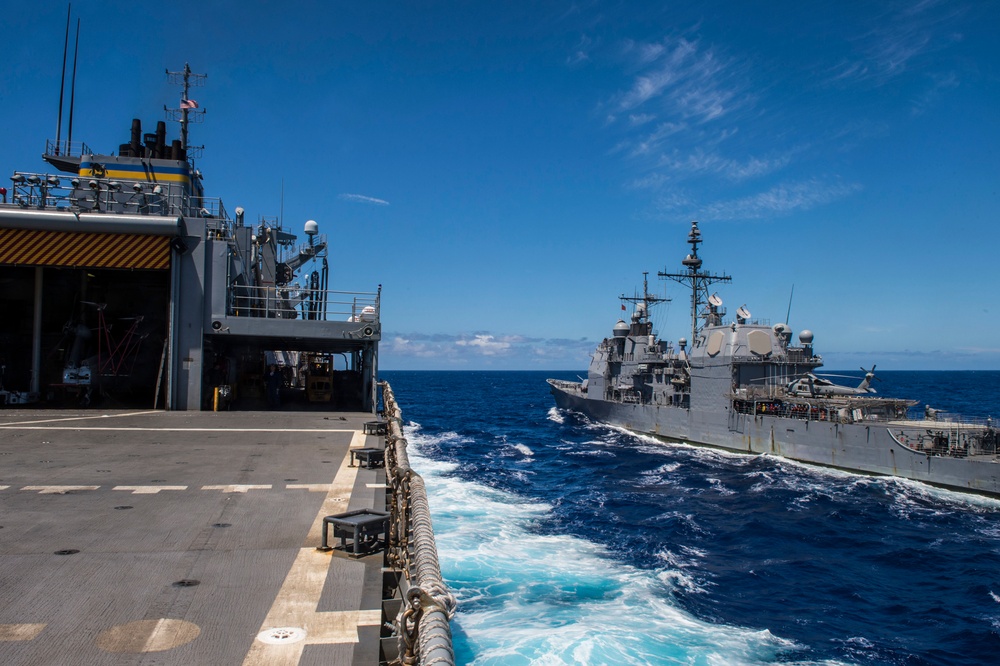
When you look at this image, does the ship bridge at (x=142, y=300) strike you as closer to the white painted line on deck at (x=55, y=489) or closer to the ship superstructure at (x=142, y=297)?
the ship superstructure at (x=142, y=297)

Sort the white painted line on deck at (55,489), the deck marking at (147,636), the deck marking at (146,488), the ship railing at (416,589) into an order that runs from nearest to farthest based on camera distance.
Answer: the ship railing at (416,589), the deck marking at (147,636), the white painted line on deck at (55,489), the deck marking at (146,488)

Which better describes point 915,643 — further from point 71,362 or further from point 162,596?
point 71,362

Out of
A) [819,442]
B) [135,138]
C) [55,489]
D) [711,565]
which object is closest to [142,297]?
[135,138]

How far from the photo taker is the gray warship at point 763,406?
24641mm

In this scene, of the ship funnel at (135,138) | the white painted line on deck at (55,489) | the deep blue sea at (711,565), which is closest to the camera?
the white painted line on deck at (55,489)

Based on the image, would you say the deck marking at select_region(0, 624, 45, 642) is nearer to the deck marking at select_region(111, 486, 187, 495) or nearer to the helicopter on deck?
the deck marking at select_region(111, 486, 187, 495)

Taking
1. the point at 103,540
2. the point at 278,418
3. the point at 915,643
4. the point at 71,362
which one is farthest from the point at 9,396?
the point at 915,643

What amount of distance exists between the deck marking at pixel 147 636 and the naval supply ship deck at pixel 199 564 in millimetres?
12

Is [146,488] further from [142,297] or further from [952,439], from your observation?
[952,439]

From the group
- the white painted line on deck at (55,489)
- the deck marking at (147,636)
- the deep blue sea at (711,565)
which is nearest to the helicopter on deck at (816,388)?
the deep blue sea at (711,565)

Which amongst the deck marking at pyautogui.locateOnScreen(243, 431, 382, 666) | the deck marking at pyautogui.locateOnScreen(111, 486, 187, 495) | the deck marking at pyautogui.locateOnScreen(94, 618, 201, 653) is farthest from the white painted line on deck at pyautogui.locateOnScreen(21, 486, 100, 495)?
the deck marking at pyautogui.locateOnScreen(94, 618, 201, 653)

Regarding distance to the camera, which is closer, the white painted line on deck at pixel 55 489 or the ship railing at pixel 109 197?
the white painted line on deck at pixel 55 489

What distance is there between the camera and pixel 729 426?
33.1m

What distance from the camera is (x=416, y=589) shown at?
11.1ft
